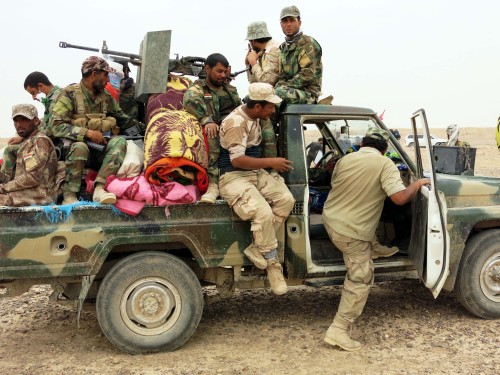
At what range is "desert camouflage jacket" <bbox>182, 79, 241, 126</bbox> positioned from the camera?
474cm

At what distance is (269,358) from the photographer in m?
4.30

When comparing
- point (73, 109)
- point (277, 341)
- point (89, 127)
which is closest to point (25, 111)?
point (73, 109)

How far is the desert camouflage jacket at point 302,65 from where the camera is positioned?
5289 millimetres

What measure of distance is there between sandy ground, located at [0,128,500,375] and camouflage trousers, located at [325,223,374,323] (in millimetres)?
301

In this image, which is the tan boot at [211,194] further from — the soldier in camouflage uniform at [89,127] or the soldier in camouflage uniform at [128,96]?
the soldier in camouflage uniform at [128,96]

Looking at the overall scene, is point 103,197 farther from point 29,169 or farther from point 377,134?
point 377,134

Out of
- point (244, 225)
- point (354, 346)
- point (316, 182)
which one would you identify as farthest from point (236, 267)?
point (316, 182)

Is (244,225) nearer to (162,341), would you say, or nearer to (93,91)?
(162,341)

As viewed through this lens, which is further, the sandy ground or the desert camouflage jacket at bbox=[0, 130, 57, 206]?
the desert camouflage jacket at bbox=[0, 130, 57, 206]

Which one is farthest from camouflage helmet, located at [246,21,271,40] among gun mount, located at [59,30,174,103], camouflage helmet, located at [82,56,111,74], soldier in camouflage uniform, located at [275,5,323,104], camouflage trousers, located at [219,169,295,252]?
camouflage trousers, located at [219,169,295,252]

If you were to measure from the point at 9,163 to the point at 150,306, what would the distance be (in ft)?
5.29

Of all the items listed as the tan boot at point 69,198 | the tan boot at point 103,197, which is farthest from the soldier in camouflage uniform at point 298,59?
the tan boot at point 69,198

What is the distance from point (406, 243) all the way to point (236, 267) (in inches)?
62.2

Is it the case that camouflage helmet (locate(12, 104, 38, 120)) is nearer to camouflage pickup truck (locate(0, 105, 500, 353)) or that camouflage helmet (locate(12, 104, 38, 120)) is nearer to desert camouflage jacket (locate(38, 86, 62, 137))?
desert camouflage jacket (locate(38, 86, 62, 137))
